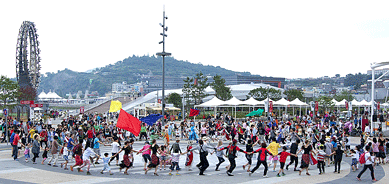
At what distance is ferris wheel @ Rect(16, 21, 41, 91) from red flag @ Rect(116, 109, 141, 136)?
50797 millimetres

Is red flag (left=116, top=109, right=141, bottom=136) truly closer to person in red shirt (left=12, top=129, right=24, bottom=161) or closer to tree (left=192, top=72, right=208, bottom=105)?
person in red shirt (left=12, top=129, right=24, bottom=161)

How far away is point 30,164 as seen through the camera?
54.3ft

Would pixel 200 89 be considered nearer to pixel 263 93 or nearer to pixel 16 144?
pixel 263 93

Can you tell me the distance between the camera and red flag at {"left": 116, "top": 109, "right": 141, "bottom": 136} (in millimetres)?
17078

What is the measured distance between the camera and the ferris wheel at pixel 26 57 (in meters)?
62.0

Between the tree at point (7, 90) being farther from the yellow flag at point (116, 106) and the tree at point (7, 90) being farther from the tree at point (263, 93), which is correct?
the tree at point (263, 93)

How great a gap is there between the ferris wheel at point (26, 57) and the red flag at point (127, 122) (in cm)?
5080

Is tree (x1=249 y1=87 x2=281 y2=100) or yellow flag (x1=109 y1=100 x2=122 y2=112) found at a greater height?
tree (x1=249 y1=87 x2=281 y2=100)

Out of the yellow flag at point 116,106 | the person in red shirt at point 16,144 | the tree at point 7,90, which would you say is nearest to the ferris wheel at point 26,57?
the tree at point 7,90

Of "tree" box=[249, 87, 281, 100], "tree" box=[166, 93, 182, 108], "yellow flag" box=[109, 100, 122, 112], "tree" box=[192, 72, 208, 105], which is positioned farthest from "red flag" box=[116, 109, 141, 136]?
"tree" box=[249, 87, 281, 100]

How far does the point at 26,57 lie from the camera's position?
205 feet

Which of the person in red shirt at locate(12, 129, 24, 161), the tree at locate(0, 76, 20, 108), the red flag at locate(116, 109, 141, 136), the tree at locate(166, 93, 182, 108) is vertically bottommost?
the person in red shirt at locate(12, 129, 24, 161)

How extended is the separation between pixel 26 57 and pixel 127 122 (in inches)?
2064

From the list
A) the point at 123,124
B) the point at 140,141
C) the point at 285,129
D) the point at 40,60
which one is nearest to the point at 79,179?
the point at 123,124
